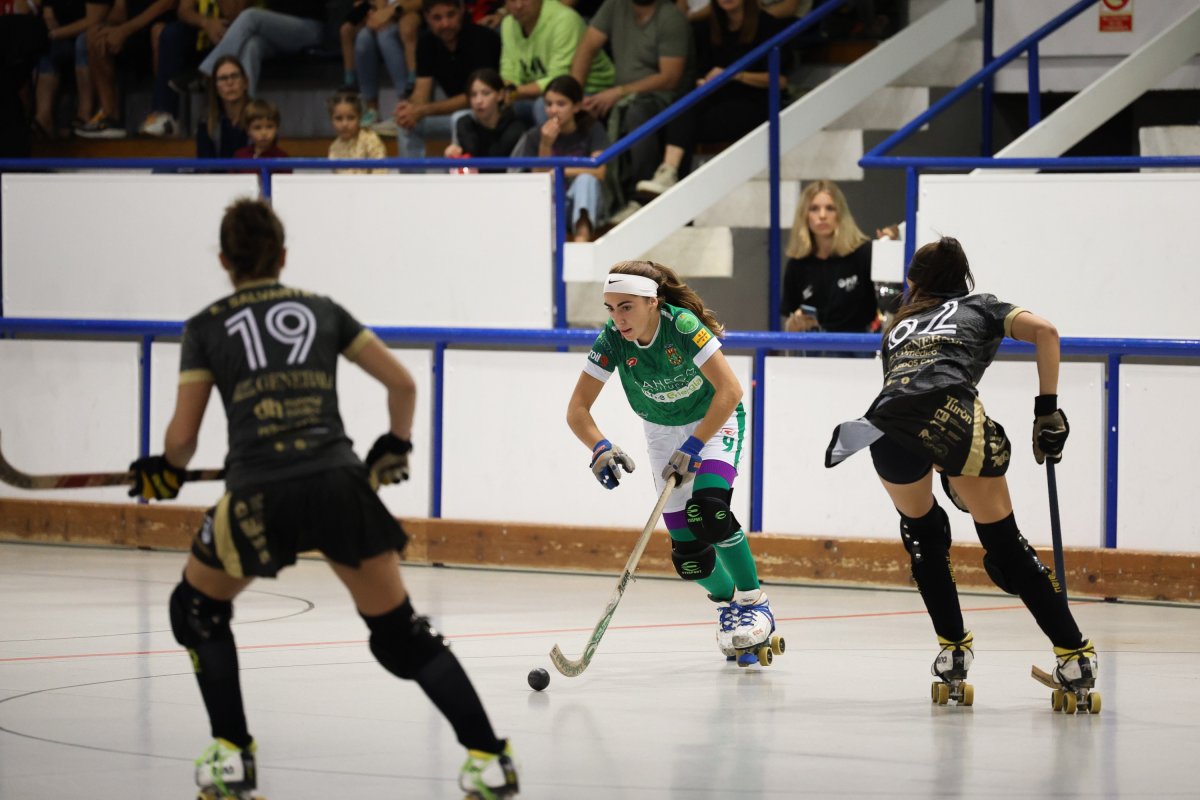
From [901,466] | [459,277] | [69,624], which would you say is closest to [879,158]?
[459,277]

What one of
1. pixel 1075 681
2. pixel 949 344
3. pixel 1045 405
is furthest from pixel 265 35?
pixel 1075 681

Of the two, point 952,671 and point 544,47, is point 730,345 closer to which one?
point 544,47

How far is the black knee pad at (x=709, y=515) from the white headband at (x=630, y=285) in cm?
75

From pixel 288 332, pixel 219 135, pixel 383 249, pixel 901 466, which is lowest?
pixel 901 466

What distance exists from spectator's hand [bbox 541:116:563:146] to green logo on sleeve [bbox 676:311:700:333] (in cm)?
411

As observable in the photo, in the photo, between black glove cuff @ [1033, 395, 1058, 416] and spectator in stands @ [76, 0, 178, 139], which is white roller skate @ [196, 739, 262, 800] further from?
spectator in stands @ [76, 0, 178, 139]

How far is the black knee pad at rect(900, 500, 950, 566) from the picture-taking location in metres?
5.86

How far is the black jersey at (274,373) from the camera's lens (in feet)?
13.8

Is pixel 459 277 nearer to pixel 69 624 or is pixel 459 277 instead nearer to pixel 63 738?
pixel 69 624

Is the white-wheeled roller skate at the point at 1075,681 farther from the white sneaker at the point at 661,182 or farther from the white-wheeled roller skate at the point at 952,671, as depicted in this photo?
the white sneaker at the point at 661,182

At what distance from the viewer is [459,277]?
383 inches

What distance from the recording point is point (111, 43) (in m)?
13.0

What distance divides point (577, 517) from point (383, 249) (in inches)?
71.3

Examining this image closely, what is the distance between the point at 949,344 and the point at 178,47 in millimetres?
8402
